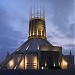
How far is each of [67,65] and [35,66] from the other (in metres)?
4.64

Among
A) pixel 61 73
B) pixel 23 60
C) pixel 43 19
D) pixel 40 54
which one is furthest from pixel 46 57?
pixel 61 73

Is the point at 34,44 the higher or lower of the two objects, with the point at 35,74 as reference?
higher

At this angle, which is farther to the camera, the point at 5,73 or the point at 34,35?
the point at 34,35

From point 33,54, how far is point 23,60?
5.06 ft

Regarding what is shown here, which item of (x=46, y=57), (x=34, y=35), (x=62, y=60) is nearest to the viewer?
(x=46, y=57)

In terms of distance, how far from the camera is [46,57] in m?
31.8

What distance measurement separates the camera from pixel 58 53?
32.7m

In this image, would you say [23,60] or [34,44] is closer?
[23,60]

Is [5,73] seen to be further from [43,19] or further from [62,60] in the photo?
[43,19]

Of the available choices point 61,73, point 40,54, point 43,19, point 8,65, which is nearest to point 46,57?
point 40,54

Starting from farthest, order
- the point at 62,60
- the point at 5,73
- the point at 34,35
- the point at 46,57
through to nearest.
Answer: the point at 34,35 < the point at 62,60 < the point at 46,57 < the point at 5,73

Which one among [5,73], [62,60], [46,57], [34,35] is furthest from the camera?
[34,35]

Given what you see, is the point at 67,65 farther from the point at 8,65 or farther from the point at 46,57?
the point at 8,65

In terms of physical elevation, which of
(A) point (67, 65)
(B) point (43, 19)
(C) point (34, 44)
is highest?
(B) point (43, 19)
